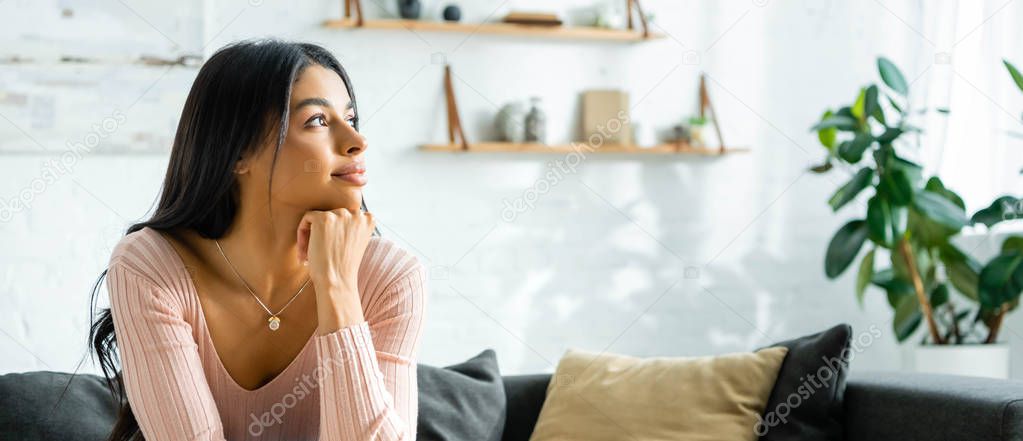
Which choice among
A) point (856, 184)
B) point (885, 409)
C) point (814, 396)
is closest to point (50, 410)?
point (814, 396)

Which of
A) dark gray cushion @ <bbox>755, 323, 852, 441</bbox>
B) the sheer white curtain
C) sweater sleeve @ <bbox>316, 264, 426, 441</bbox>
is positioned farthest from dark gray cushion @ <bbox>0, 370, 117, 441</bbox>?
the sheer white curtain

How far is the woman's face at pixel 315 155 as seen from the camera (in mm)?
1800

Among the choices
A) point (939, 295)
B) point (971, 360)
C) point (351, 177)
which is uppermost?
point (351, 177)

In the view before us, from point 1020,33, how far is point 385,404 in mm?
2901

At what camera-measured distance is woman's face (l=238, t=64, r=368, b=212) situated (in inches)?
70.9

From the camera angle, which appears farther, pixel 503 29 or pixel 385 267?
pixel 503 29

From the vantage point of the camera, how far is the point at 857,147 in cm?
343

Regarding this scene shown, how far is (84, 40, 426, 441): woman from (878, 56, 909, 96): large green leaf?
209cm

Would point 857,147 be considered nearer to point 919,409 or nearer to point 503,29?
point 503,29

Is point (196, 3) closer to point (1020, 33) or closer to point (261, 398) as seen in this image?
point (261, 398)

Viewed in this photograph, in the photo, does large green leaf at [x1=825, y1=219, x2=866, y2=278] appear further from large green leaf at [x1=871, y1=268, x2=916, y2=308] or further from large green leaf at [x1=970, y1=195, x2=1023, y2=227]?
large green leaf at [x1=970, y1=195, x2=1023, y2=227]

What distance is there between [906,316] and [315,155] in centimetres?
251

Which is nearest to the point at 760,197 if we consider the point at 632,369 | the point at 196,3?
the point at 632,369

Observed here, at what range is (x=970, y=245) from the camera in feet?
12.9
